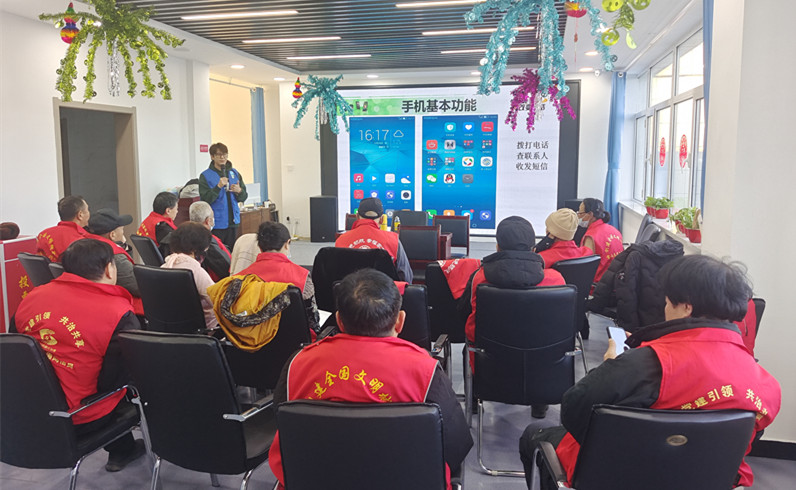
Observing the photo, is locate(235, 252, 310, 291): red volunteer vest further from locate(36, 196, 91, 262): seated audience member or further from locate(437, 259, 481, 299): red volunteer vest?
locate(36, 196, 91, 262): seated audience member

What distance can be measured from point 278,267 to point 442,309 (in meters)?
1.10

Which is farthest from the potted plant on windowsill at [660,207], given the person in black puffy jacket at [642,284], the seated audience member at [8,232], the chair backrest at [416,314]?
the seated audience member at [8,232]

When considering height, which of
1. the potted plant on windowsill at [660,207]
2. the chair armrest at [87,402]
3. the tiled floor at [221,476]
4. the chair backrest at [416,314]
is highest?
the potted plant on windowsill at [660,207]

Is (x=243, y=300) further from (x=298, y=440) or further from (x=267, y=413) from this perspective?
(x=298, y=440)

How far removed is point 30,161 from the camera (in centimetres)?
585

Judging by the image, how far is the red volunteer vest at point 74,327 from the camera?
2.16 meters

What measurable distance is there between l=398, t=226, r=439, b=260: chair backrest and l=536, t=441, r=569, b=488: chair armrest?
354cm

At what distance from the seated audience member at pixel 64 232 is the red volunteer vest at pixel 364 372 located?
3200mm

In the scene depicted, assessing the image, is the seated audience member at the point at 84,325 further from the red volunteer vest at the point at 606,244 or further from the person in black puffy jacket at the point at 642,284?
the red volunteer vest at the point at 606,244

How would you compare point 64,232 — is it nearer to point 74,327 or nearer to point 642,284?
point 74,327

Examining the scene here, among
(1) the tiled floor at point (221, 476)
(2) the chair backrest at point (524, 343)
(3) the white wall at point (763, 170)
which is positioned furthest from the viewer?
(3) the white wall at point (763, 170)

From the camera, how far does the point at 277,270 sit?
2.95 metres

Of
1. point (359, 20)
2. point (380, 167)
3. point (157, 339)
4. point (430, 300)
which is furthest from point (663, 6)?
point (380, 167)

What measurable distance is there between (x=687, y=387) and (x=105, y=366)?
2106 mm
